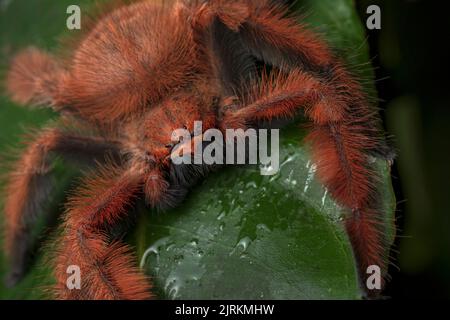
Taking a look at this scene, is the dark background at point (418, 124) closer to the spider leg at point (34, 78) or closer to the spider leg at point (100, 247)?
the spider leg at point (100, 247)

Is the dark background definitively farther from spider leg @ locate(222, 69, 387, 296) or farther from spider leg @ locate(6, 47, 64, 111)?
spider leg @ locate(6, 47, 64, 111)

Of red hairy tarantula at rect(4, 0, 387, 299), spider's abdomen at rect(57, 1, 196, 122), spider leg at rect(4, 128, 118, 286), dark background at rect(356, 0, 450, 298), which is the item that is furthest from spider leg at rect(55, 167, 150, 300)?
dark background at rect(356, 0, 450, 298)

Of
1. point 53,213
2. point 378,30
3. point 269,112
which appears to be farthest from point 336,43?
point 53,213

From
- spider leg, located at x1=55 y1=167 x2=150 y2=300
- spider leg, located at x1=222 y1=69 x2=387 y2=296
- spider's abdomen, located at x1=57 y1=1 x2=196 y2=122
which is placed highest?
spider's abdomen, located at x1=57 y1=1 x2=196 y2=122

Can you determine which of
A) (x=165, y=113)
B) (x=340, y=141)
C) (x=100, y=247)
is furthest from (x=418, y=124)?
(x=100, y=247)

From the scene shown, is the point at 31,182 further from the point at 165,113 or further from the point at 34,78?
the point at 165,113
